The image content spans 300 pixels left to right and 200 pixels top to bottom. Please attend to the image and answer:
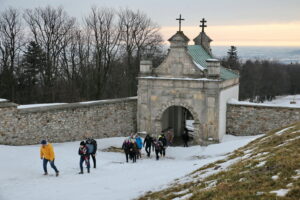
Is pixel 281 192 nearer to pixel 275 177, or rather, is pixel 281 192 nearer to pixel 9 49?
pixel 275 177

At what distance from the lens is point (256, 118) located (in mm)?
17734

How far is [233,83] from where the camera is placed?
20203 millimetres

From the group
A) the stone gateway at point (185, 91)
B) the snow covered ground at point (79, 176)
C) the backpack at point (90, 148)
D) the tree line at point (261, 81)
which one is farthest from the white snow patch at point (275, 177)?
the tree line at point (261, 81)

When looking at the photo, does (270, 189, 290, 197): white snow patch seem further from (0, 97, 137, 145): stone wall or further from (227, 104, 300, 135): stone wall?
(227, 104, 300, 135): stone wall

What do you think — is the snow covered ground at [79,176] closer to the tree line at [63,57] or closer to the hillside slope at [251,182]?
the hillside slope at [251,182]

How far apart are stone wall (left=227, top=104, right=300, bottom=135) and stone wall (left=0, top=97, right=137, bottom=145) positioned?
5643 millimetres

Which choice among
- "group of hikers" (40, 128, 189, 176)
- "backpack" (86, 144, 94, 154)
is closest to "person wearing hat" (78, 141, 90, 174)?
"group of hikers" (40, 128, 189, 176)

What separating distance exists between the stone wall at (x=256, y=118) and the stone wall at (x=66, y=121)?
5.64 meters

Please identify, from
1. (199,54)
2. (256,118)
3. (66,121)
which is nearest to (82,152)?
(66,121)

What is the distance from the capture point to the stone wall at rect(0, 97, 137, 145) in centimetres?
1452

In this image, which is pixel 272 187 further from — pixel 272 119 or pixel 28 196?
pixel 272 119

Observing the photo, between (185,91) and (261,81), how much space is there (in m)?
51.4

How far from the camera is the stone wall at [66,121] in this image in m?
14.5

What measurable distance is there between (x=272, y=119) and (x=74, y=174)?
11267 mm
